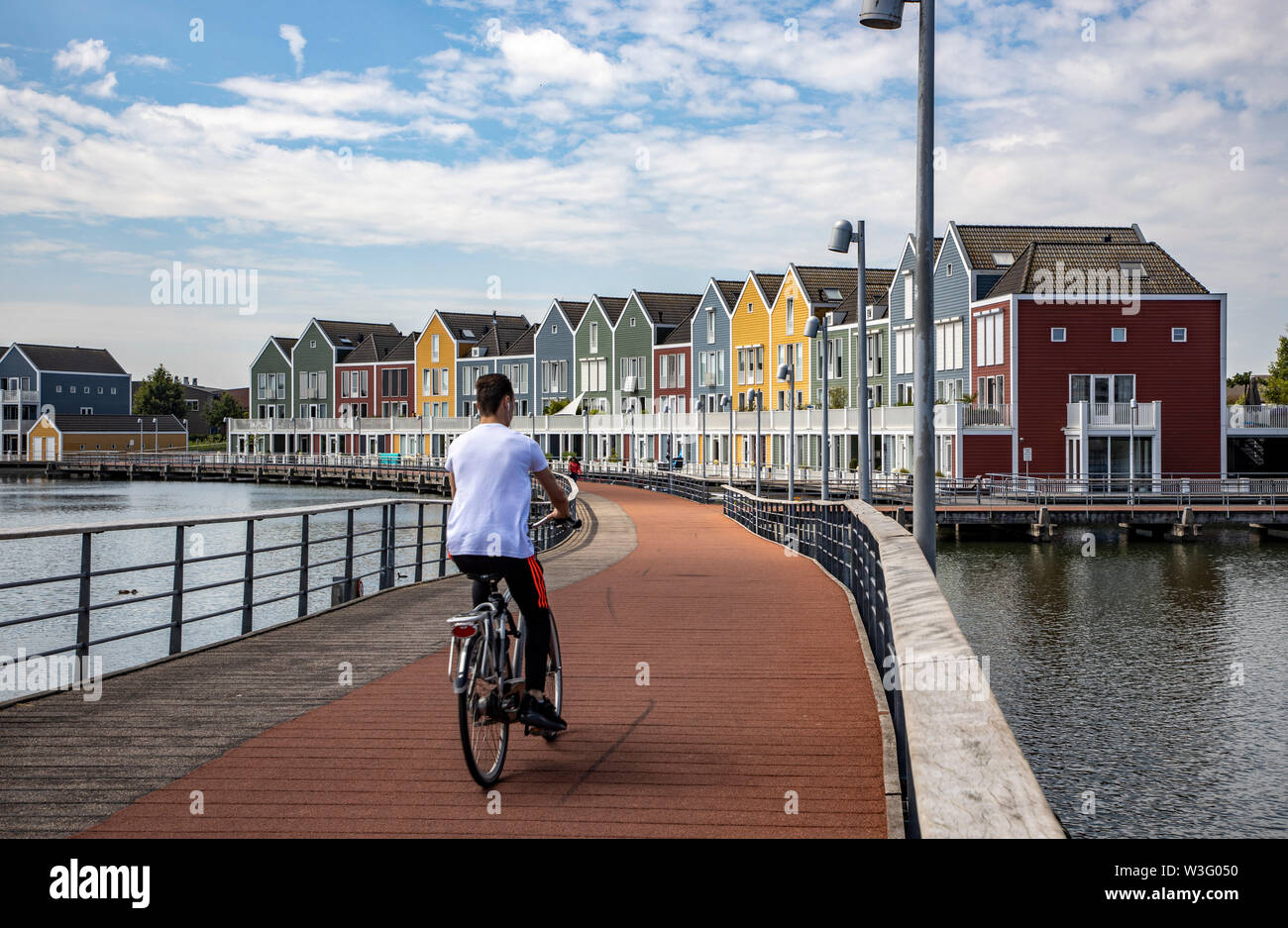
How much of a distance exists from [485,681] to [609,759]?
102 cm

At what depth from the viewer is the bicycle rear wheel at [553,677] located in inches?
275

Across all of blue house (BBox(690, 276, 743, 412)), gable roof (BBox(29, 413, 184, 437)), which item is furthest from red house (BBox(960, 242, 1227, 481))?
gable roof (BBox(29, 413, 184, 437))

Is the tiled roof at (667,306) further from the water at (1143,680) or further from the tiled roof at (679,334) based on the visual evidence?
the water at (1143,680)

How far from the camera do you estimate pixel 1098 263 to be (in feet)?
176

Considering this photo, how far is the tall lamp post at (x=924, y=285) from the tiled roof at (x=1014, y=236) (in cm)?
4785

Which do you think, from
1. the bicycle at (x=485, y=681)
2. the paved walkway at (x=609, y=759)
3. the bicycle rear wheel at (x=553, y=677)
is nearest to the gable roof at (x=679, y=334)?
the paved walkway at (x=609, y=759)

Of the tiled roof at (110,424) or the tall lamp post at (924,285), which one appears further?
the tiled roof at (110,424)

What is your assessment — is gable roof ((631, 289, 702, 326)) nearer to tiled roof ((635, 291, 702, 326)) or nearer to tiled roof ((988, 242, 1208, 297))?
tiled roof ((635, 291, 702, 326))

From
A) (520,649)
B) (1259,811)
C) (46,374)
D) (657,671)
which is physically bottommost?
(1259,811)

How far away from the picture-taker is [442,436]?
9775cm
